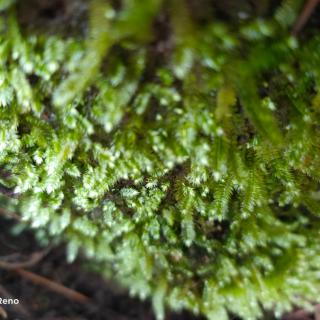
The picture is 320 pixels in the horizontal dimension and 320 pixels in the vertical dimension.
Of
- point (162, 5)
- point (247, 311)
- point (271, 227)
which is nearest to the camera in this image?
point (162, 5)

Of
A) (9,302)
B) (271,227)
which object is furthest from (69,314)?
(271,227)

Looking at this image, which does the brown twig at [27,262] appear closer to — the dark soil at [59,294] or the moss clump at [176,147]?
the dark soil at [59,294]

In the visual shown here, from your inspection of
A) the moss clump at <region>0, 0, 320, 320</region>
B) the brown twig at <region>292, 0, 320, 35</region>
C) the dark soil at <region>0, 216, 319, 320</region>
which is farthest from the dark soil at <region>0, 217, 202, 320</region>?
the brown twig at <region>292, 0, 320, 35</region>

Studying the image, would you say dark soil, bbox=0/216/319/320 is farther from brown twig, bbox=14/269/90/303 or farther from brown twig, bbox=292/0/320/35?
brown twig, bbox=292/0/320/35

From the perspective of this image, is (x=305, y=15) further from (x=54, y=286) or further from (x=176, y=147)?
(x=54, y=286)

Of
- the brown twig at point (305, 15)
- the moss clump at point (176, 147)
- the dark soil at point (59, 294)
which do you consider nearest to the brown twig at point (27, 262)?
the dark soil at point (59, 294)

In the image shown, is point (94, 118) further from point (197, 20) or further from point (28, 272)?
point (28, 272)
